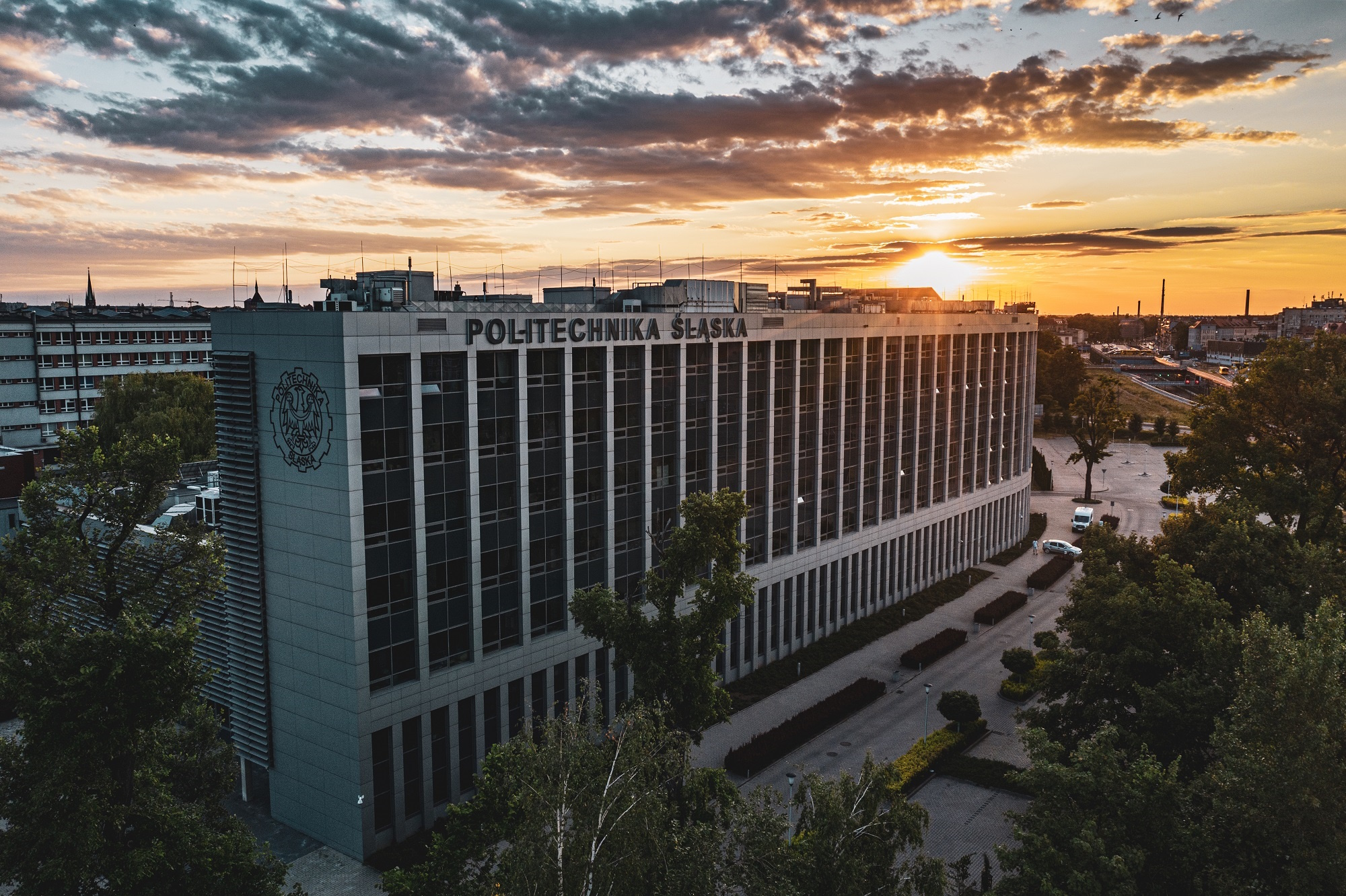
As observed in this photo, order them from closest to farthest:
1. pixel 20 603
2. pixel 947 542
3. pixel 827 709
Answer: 1. pixel 20 603
2. pixel 827 709
3. pixel 947 542

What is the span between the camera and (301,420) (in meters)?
39.5

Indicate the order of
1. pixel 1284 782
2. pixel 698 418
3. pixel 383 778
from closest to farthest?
pixel 1284 782
pixel 383 778
pixel 698 418

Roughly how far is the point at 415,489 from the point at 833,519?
39.4 meters

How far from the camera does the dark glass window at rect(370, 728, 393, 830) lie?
40.4 m

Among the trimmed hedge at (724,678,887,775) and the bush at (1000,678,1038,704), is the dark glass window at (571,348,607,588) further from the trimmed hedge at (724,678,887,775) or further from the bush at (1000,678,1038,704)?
the bush at (1000,678,1038,704)

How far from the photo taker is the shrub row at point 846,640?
5972cm

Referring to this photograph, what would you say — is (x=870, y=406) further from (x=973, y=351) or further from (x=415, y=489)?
(x=415, y=489)

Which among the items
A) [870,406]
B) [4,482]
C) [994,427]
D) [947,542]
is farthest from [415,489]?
[994,427]

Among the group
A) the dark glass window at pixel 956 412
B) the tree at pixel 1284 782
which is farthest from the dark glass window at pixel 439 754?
the dark glass window at pixel 956 412

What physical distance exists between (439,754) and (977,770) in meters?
29.8

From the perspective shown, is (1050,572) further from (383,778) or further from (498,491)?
(383,778)

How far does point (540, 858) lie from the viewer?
2152cm

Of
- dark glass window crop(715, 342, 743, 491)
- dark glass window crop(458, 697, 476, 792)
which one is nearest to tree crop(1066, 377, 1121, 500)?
dark glass window crop(715, 342, 743, 491)

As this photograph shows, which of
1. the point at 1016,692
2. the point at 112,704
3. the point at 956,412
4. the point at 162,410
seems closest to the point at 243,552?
the point at 112,704
